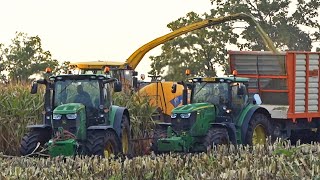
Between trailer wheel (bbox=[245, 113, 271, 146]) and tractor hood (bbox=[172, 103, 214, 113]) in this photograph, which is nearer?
tractor hood (bbox=[172, 103, 214, 113])

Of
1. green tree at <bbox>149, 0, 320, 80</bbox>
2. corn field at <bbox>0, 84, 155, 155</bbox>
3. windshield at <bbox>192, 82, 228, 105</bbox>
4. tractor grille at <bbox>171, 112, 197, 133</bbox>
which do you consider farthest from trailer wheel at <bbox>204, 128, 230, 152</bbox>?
green tree at <bbox>149, 0, 320, 80</bbox>

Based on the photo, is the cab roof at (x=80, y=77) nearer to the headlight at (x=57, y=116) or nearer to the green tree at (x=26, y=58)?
the headlight at (x=57, y=116)

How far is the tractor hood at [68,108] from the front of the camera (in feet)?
50.5

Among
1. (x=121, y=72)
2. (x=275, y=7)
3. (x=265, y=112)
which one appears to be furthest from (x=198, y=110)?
(x=275, y=7)

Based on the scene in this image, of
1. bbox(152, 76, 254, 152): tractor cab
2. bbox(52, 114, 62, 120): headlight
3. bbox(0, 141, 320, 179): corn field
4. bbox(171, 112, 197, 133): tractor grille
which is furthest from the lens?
bbox(171, 112, 197, 133): tractor grille

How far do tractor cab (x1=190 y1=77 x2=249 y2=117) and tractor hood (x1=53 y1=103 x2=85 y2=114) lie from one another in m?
3.41

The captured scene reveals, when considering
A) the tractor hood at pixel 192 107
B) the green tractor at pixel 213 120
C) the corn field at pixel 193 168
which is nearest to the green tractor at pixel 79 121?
the green tractor at pixel 213 120

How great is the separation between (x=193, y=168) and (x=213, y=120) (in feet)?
23.6

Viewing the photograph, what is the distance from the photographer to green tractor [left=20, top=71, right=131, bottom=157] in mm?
15133

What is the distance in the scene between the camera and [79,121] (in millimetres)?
15531

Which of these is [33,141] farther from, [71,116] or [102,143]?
[102,143]

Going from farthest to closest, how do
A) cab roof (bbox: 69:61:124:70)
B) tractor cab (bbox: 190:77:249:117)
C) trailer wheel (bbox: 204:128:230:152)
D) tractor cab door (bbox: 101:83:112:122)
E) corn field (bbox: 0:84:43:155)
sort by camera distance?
cab roof (bbox: 69:61:124:70) → corn field (bbox: 0:84:43:155) → tractor cab (bbox: 190:77:249:117) → trailer wheel (bbox: 204:128:230:152) → tractor cab door (bbox: 101:83:112:122)

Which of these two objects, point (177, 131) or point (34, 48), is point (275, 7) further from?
point (177, 131)

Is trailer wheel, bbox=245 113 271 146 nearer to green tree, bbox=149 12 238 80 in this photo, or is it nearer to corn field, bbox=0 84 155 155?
corn field, bbox=0 84 155 155
